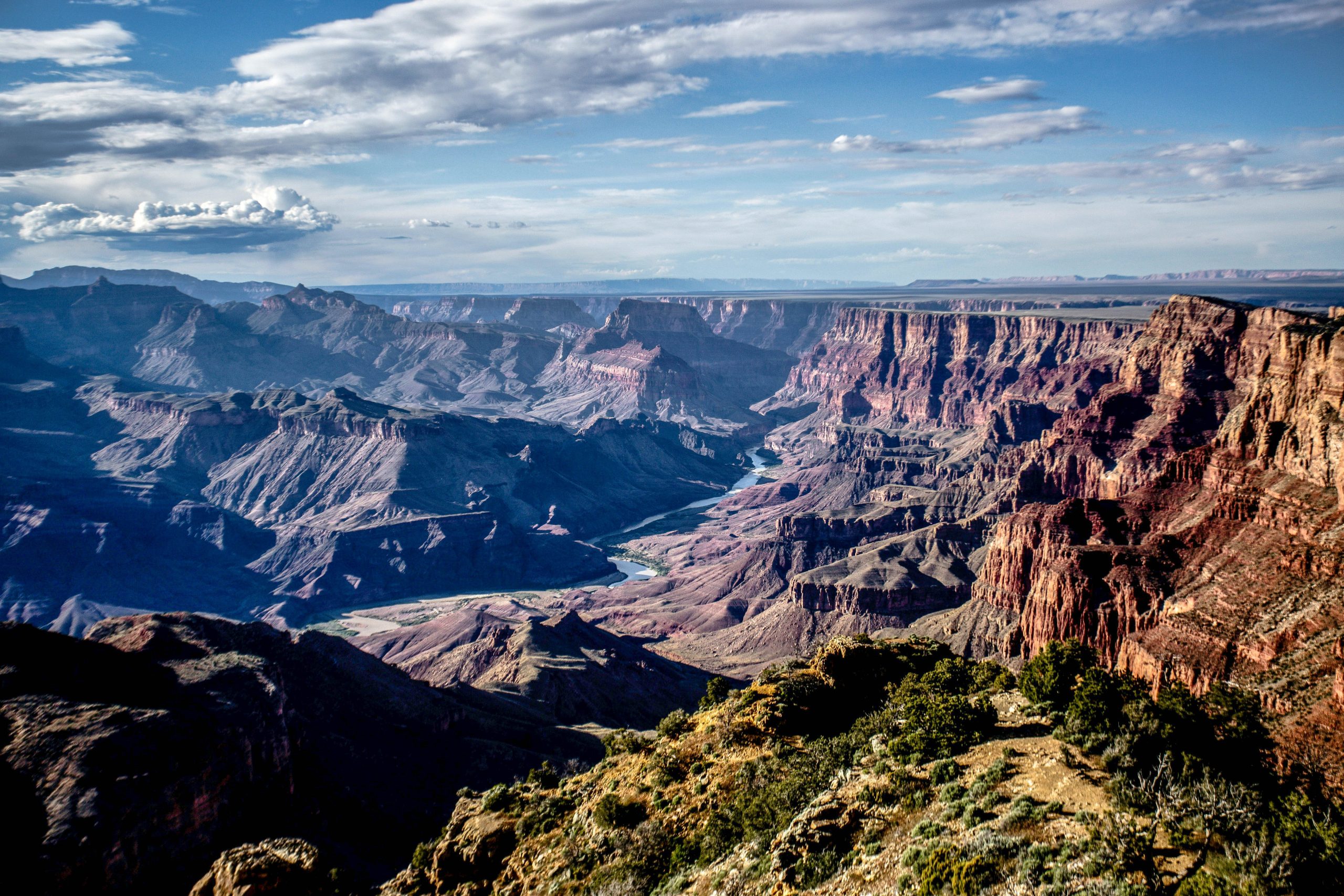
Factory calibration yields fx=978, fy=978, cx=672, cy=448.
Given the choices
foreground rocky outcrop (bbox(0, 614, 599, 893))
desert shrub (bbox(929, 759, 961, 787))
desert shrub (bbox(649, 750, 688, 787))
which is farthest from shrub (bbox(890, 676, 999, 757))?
foreground rocky outcrop (bbox(0, 614, 599, 893))

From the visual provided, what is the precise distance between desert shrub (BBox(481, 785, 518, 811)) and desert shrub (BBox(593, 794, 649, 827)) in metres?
7.61

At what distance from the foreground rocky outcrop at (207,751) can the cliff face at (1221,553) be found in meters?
46.7

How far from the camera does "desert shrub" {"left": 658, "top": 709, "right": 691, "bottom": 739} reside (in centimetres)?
5041

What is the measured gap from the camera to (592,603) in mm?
181000

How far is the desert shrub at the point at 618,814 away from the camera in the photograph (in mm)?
41219

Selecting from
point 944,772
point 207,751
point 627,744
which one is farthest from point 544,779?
point 944,772

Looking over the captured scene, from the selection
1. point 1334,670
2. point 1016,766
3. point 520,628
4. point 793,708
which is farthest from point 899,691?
point 520,628

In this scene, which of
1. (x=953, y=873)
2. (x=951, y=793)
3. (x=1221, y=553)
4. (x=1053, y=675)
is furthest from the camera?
(x=1221, y=553)

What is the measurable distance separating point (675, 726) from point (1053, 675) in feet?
64.4

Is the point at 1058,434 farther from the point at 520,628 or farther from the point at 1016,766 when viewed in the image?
the point at 1016,766

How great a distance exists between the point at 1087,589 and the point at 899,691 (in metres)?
42.5

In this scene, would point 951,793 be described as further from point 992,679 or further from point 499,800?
point 499,800

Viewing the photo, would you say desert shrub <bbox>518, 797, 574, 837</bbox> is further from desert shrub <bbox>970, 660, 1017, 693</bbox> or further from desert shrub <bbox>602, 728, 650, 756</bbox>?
desert shrub <bbox>970, 660, 1017, 693</bbox>

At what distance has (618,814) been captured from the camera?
136 ft
